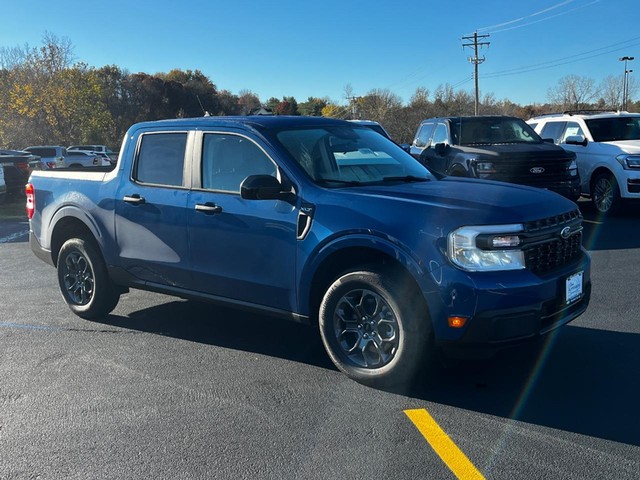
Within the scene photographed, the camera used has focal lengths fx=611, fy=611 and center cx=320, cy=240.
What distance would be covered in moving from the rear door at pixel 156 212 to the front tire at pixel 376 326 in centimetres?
145

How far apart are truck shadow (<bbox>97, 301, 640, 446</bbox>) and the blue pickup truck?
44cm

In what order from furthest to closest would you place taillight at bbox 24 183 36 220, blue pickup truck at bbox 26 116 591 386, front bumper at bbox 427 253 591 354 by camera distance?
taillight at bbox 24 183 36 220, blue pickup truck at bbox 26 116 591 386, front bumper at bbox 427 253 591 354

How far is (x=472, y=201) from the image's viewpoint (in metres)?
3.98

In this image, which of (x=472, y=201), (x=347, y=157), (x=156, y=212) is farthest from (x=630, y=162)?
(x=156, y=212)

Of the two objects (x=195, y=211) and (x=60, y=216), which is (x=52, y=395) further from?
(x=60, y=216)

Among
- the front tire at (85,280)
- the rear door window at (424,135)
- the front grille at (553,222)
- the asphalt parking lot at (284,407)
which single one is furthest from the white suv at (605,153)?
the front tire at (85,280)

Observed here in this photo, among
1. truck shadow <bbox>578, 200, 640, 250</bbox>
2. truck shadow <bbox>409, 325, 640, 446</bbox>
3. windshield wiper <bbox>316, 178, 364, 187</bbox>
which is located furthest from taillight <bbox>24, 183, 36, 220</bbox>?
truck shadow <bbox>578, 200, 640, 250</bbox>

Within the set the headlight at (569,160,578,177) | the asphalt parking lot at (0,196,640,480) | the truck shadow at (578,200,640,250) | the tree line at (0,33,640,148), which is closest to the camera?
the asphalt parking lot at (0,196,640,480)

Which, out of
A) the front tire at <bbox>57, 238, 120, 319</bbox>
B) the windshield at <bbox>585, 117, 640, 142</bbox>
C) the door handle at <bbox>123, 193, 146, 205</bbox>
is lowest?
the front tire at <bbox>57, 238, 120, 319</bbox>

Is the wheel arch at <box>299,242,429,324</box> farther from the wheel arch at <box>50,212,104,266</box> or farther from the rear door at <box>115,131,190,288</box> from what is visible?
the wheel arch at <box>50,212,104,266</box>

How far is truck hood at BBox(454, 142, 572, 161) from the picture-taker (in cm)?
1011

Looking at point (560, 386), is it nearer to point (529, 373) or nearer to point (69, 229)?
point (529, 373)

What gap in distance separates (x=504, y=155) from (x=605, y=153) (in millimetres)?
2403

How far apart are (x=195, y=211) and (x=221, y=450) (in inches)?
80.7
